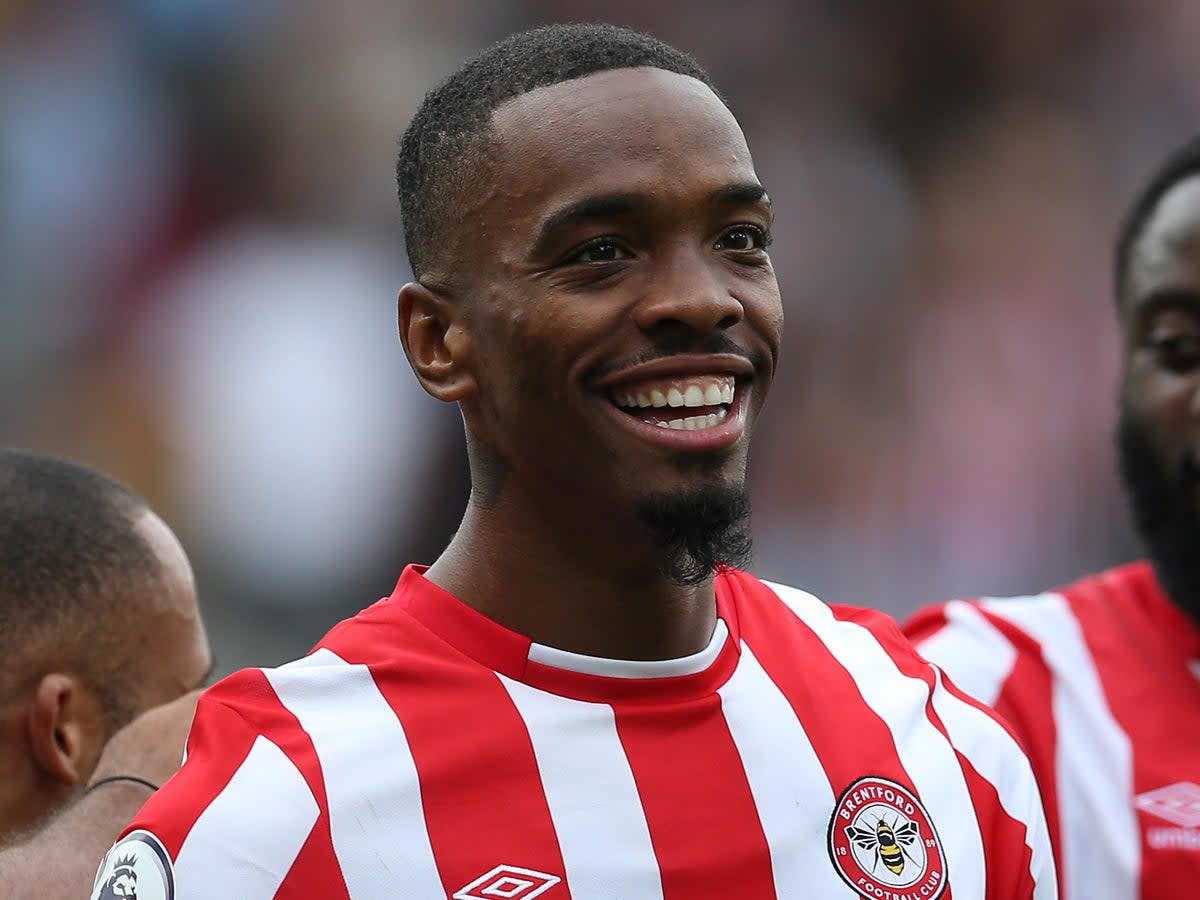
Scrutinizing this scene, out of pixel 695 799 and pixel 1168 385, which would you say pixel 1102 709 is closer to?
pixel 1168 385

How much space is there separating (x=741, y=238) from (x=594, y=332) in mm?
263

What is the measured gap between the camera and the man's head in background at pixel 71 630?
8.10 feet

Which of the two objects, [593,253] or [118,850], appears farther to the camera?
[593,253]

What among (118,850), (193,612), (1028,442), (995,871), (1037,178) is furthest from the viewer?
(1037,178)

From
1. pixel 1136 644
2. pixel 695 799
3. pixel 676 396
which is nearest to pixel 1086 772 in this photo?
pixel 1136 644

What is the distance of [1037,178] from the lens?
775 cm

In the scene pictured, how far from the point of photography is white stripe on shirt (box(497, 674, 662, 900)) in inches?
77.3

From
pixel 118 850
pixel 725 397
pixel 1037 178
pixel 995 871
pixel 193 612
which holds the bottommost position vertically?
pixel 995 871

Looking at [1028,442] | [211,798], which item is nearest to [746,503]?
[211,798]

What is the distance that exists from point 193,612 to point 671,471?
1.02 meters

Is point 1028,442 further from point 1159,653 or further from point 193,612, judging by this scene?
point 193,612

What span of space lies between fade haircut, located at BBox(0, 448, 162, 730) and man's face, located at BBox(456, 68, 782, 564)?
808 mm

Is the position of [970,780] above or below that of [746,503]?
below

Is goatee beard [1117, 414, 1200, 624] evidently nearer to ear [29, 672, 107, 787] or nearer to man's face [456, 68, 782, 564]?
man's face [456, 68, 782, 564]
